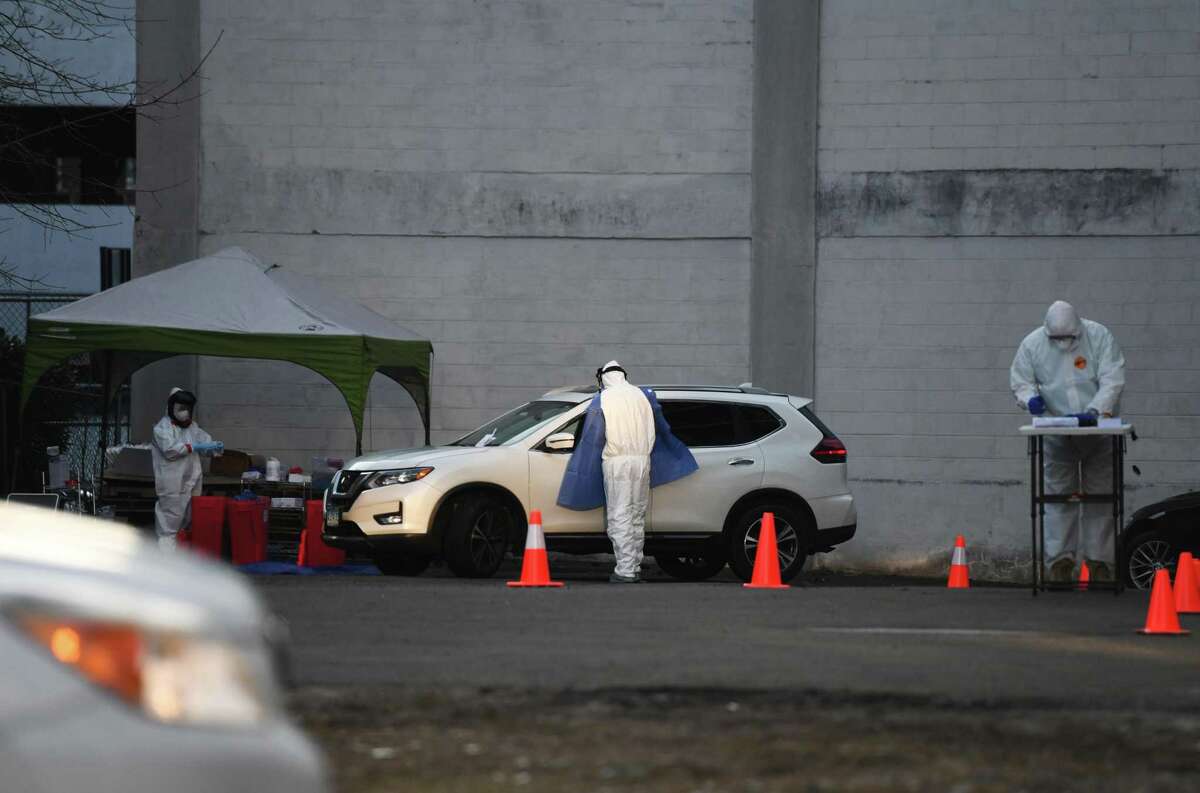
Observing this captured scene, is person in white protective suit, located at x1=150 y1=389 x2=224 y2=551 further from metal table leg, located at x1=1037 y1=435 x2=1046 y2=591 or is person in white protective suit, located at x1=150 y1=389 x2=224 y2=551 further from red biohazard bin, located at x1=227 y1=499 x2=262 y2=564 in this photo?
metal table leg, located at x1=1037 y1=435 x2=1046 y2=591

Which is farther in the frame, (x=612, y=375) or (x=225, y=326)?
(x=225, y=326)

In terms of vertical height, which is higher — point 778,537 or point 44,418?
point 44,418

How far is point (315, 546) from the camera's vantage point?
688 inches

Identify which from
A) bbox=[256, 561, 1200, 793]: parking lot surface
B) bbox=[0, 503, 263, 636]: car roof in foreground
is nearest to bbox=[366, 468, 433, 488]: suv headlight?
bbox=[256, 561, 1200, 793]: parking lot surface

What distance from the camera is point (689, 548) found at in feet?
53.7

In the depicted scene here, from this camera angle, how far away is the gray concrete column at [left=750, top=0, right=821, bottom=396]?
70.2ft

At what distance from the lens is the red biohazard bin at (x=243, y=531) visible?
17328 millimetres

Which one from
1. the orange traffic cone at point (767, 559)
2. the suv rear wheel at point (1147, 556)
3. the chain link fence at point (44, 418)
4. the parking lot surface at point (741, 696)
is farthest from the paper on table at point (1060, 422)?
the chain link fence at point (44, 418)

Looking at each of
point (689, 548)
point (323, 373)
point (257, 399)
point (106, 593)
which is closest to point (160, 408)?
point (257, 399)

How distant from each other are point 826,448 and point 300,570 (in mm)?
4975

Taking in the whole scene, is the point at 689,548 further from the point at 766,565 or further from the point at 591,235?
the point at 591,235

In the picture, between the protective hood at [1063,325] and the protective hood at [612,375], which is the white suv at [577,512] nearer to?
the protective hood at [612,375]

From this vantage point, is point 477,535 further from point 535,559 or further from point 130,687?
point 130,687

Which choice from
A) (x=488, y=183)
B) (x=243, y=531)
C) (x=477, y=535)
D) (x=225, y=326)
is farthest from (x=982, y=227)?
(x=243, y=531)
